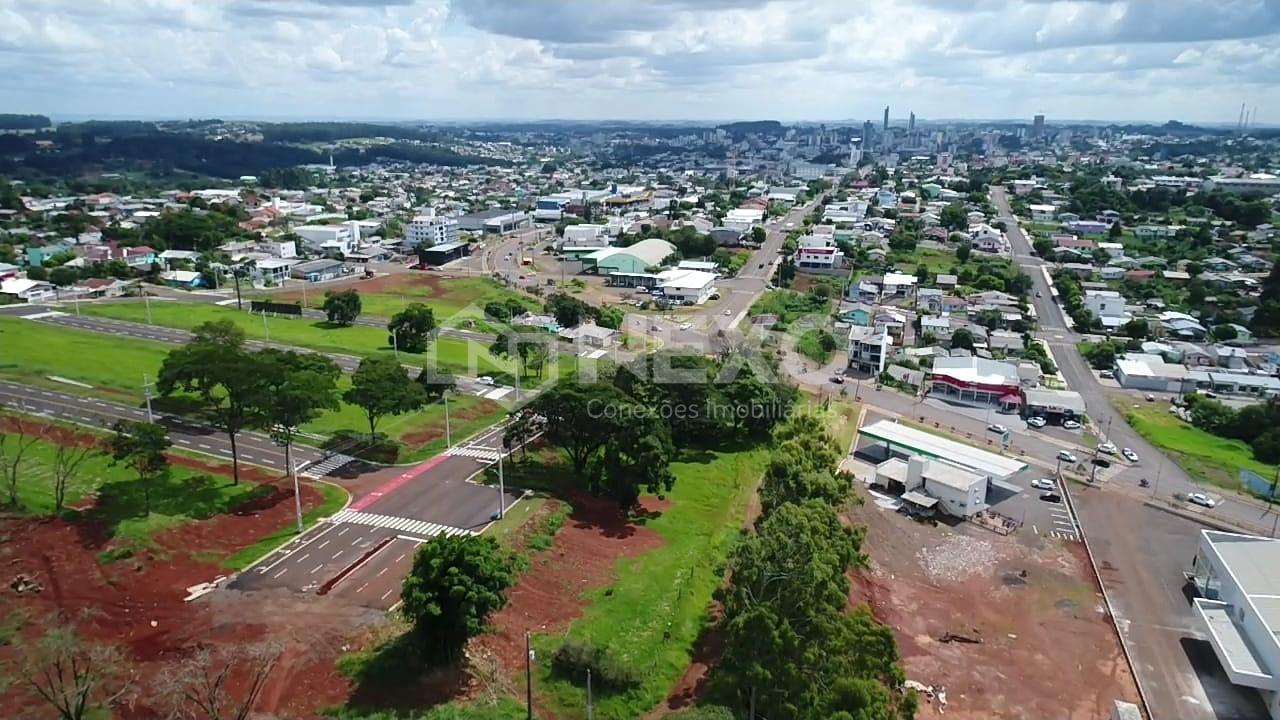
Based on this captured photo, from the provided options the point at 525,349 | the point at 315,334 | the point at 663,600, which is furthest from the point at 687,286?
the point at 663,600

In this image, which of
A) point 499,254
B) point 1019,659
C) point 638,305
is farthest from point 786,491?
point 499,254

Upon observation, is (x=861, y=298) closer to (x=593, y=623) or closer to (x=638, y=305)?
(x=638, y=305)

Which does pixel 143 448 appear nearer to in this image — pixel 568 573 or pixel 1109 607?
pixel 568 573

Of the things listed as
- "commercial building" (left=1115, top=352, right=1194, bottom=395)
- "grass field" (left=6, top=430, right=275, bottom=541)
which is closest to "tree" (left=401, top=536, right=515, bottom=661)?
"grass field" (left=6, top=430, right=275, bottom=541)

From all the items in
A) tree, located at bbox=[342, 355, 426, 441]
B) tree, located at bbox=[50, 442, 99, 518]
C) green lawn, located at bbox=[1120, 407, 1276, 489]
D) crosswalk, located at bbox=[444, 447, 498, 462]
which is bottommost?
green lawn, located at bbox=[1120, 407, 1276, 489]

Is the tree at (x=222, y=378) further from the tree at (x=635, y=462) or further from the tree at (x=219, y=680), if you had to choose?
the tree at (x=635, y=462)

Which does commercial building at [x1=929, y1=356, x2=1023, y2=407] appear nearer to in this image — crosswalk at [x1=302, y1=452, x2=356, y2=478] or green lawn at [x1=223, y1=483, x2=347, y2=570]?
crosswalk at [x1=302, y1=452, x2=356, y2=478]
